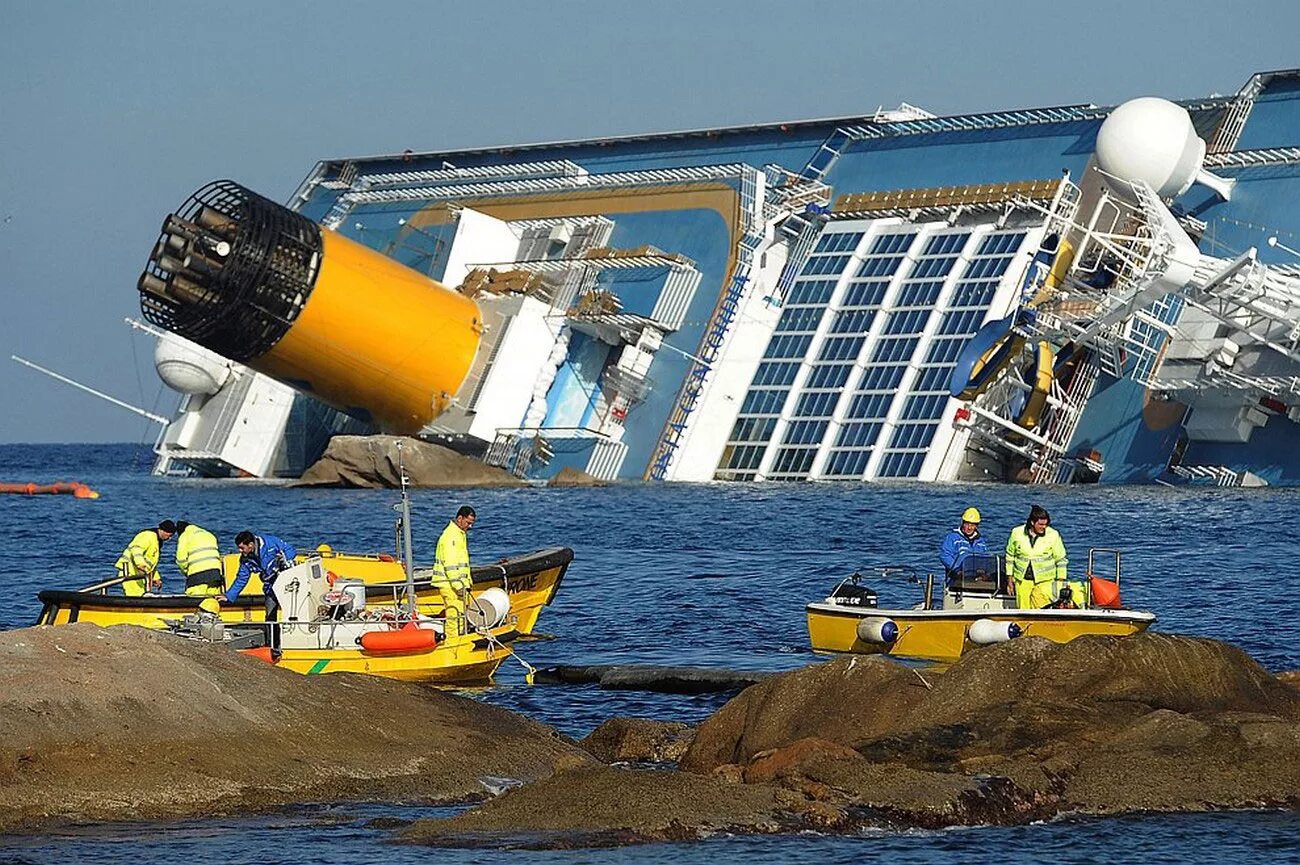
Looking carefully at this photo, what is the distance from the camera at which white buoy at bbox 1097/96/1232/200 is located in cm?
5911

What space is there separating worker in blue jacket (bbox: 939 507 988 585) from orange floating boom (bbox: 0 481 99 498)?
5692cm

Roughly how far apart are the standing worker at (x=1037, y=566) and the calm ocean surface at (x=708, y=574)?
3.09m

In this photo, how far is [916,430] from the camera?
207ft

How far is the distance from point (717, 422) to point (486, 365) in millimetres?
7240

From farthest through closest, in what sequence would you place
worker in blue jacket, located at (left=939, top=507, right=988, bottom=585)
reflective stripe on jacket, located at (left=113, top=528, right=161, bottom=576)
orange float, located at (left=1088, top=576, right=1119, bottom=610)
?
reflective stripe on jacket, located at (left=113, top=528, right=161, bottom=576) < worker in blue jacket, located at (left=939, top=507, right=988, bottom=585) < orange float, located at (left=1088, top=576, right=1119, bottom=610)

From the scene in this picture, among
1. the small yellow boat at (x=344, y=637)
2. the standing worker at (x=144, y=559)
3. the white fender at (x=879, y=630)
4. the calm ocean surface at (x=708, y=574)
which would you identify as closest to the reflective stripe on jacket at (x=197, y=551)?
the standing worker at (x=144, y=559)

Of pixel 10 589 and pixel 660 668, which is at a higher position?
pixel 660 668

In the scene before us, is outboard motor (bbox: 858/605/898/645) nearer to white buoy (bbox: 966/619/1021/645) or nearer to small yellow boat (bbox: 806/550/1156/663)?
small yellow boat (bbox: 806/550/1156/663)

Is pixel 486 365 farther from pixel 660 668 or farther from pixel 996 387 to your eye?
pixel 660 668

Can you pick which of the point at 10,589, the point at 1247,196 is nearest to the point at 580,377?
the point at 1247,196

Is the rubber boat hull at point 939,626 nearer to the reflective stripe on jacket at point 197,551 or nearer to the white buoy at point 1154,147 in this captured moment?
the reflective stripe on jacket at point 197,551

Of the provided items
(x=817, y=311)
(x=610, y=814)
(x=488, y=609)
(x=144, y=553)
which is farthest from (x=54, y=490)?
(x=610, y=814)

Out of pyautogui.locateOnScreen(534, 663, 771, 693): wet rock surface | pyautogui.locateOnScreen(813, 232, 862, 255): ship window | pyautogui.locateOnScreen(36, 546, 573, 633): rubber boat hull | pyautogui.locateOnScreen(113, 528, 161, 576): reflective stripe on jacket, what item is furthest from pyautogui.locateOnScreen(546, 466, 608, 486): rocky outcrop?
pyautogui.locateOnScreen(534, 663, 771, 693): wet rock surface

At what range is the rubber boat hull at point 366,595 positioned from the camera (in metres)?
26.7
